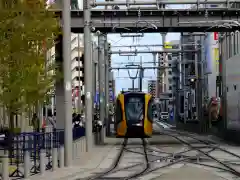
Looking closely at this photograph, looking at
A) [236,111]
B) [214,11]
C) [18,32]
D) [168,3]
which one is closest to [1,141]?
[18,32]

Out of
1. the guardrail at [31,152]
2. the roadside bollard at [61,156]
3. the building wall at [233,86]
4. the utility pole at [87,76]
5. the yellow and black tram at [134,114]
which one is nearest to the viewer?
the guardrail at [31,152]

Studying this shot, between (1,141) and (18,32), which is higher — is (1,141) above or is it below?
below

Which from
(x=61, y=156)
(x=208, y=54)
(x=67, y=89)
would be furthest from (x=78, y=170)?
(x=208, y=54)

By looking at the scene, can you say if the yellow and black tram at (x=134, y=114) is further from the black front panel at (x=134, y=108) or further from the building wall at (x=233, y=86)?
the building wall at (x=233, y=86)

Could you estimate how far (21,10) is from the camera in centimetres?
1775

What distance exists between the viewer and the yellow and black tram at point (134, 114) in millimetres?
43688

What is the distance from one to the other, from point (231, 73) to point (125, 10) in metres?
13.3

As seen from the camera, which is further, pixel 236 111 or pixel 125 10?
pixel 236 111

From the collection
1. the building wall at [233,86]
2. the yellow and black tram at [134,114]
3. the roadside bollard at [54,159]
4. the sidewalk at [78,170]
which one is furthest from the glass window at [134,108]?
the roadside bollard at [54,159]

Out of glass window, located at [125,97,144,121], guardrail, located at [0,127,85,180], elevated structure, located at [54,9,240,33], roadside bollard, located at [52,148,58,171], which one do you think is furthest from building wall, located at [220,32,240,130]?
roadside bollard, located at [52,148,58,171]

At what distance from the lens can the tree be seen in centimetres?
1751

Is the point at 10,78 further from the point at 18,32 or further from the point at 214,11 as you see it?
the point at 214,11

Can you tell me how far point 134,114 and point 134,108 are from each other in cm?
45

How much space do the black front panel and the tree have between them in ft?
75.6
